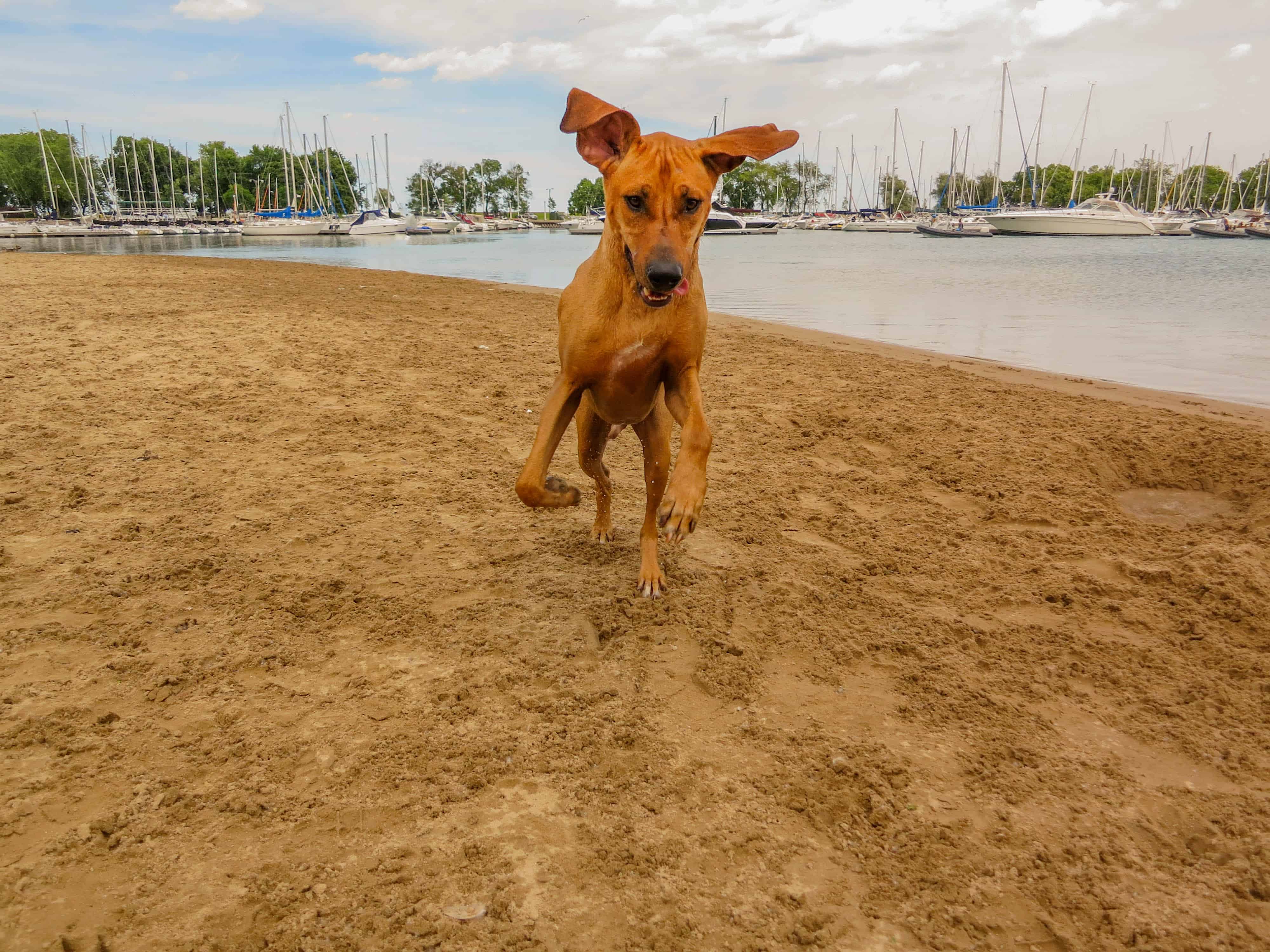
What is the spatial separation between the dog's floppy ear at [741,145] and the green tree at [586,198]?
109 m

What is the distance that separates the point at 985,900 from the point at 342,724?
2.11m

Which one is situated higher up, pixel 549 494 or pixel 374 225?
pixel 374 225

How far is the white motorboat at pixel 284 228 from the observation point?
65.1 meters

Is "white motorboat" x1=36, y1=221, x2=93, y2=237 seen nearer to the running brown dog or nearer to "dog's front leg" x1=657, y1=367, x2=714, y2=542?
the running brown dog

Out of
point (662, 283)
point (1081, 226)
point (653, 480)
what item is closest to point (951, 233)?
point (1081, 226)

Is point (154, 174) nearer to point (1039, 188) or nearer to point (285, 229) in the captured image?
point (285, 229)

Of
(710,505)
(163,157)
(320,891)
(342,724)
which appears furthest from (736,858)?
(163,157)

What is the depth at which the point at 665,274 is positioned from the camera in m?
2.98

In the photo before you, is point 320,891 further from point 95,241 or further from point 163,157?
point 163,157

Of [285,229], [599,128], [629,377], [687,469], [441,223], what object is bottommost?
[687,469]

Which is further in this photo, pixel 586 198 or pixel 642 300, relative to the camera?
pixel 586 198

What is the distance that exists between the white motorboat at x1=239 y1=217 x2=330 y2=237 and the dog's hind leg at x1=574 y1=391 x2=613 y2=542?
2744 inches

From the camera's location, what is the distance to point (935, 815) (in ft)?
8.02

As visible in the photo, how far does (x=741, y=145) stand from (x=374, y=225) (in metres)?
74.3
